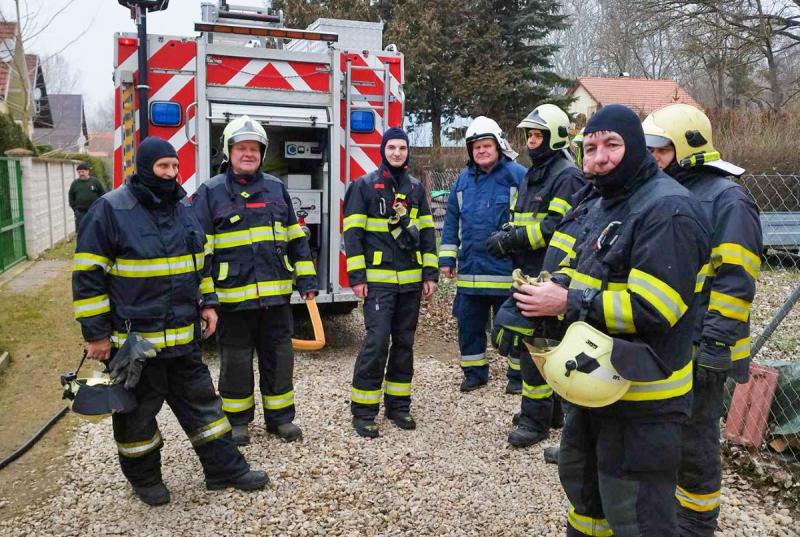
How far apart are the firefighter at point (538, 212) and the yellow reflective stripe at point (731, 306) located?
1585mm

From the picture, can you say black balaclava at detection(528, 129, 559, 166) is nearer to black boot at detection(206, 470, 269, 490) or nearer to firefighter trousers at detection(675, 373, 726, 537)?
firefighter trousers at detection(675, 373, 726, 537)

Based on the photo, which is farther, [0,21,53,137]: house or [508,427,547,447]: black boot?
[0,21,53,137]: house

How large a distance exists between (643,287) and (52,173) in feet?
53.9

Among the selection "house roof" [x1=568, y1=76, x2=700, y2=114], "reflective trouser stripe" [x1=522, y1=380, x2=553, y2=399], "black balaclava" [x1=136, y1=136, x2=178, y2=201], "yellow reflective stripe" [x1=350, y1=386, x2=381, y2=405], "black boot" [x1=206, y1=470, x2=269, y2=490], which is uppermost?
"house roof" [x1=568, y1=76, x2=700, y2=114]

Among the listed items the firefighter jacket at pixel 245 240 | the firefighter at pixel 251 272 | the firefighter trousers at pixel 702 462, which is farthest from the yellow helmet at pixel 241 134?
the firefighter trousers at pixel 702 462

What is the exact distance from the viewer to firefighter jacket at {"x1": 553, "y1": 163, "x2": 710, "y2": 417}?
2.28 metres

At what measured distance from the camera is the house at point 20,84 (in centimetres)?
1797

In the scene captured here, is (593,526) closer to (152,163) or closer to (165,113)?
(152,163)

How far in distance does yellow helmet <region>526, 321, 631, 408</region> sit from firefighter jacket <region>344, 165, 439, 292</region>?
95.2 inches

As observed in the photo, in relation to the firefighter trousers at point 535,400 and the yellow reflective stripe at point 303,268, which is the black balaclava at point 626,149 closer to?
the firefighter trousers at point 535,400

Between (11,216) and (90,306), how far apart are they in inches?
395

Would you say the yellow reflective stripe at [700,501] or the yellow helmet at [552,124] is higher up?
the yellow helmet at [552,124]

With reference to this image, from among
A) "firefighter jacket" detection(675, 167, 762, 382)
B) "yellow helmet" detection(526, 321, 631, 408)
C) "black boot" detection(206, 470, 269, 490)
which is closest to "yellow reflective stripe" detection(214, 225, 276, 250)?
"black boot" detection(206, 470, 269, 490)

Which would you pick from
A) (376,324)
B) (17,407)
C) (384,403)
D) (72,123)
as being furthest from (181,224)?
(72,123)
